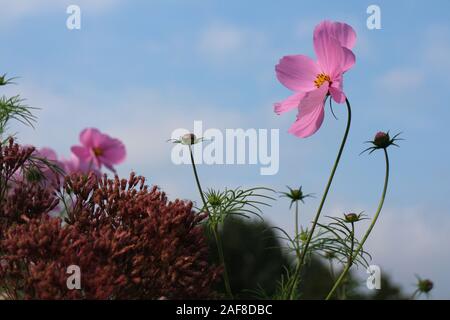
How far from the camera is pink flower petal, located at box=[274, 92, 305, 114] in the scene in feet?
12.0

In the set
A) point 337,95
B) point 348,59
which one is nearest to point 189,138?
point 337,95

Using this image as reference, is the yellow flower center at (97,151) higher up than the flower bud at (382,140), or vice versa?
the yellow flower center at (97,151)

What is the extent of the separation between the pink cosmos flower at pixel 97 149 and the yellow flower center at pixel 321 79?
358 cm

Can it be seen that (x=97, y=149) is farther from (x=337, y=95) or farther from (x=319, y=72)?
(x=337, y=95)

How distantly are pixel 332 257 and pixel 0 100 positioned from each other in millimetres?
2347

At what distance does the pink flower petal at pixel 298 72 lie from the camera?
3.60 m

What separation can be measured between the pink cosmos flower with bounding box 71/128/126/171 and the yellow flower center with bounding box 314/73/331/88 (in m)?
3.58

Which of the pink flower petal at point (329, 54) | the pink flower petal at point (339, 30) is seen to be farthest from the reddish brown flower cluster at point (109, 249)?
the pink flower petal at point (339, 30)

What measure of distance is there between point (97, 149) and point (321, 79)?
3737 millimetres

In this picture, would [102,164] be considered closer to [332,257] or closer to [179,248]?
[332,257]

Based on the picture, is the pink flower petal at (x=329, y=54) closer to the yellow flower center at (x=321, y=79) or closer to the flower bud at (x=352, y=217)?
the yellow flower center at (x=321, y=79)

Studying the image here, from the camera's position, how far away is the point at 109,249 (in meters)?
3.17

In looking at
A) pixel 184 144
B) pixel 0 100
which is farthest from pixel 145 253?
pixel 0 100

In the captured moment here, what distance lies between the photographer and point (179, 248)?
3.38 m
